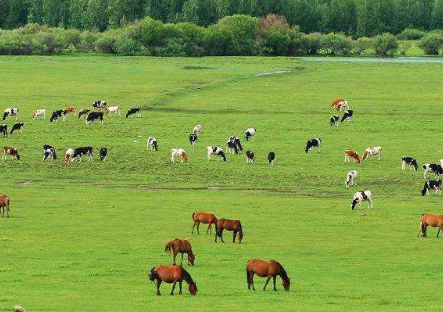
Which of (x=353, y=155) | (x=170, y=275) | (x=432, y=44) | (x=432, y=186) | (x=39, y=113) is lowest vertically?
(x=432, y=44)

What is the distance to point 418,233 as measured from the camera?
3456cm

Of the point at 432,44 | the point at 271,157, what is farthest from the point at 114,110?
the point at 432,44

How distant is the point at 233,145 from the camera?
52812 mm

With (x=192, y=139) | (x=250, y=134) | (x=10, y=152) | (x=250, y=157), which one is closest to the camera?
(x=250, y=157)

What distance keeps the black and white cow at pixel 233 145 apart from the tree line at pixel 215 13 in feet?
349

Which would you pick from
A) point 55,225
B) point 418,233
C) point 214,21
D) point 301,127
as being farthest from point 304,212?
point 214,21

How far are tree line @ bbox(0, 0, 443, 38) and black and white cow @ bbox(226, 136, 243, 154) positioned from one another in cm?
10650

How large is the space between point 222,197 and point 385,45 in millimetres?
100147

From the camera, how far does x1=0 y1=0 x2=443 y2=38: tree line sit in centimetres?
16138

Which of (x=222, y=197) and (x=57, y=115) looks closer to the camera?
(x=222, y=197)

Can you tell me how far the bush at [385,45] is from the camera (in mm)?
139875

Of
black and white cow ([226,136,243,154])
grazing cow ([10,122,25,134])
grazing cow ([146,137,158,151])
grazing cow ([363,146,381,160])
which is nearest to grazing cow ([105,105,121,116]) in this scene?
grazing cow ([10,122,25,134])

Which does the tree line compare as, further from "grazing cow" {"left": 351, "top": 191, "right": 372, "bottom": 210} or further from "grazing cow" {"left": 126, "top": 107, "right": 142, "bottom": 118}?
"grazing cow" {"left": 351, "top": 191, "right": 372, "bottom": 210}

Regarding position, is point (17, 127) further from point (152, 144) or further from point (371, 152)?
point (371, 152)
